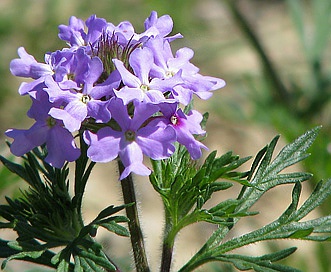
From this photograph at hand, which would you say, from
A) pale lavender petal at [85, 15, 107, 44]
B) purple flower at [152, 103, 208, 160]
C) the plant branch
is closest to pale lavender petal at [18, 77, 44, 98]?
pale lavender petal at [85, 15, 107, 44]

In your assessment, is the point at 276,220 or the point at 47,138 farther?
the point at 276,220

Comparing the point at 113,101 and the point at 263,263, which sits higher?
the point at 113,101

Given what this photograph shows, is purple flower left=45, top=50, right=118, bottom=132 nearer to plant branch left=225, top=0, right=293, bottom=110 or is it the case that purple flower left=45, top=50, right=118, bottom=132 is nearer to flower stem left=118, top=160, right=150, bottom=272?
flower stem left=118, top=160, right=150, bottom=272

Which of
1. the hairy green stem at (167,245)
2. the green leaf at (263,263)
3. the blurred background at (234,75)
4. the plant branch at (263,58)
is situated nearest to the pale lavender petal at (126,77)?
the hairy green stem at (167,245)

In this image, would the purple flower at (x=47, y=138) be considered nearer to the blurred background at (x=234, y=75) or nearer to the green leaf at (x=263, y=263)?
the green leaf at (x=263, y=263)

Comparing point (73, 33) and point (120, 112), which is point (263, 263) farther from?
point (73, 33)

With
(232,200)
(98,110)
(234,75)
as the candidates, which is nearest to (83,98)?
(98,110)

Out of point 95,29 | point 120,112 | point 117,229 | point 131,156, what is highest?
point 95,29
